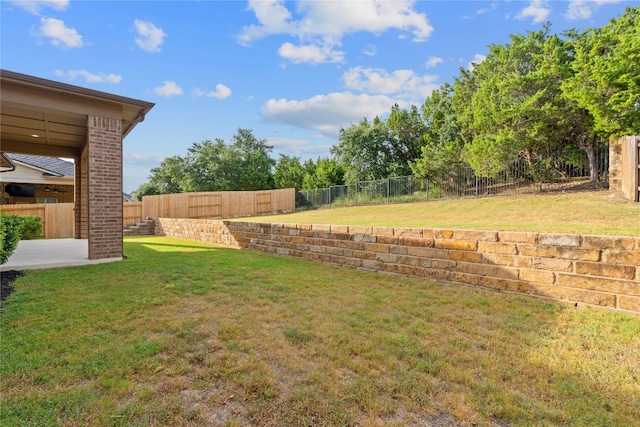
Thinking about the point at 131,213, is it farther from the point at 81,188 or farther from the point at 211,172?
the point at 211,172

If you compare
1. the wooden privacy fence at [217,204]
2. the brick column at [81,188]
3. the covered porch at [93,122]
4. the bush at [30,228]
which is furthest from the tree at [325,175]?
the covered porch at [93,122]

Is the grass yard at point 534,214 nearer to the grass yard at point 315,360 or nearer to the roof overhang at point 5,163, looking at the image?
the grass yard at point 315,360

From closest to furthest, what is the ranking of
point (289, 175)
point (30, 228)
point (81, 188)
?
point (81, 188) → point (30, 228) → point (289, 175)

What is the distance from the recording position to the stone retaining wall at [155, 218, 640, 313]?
2.99 m

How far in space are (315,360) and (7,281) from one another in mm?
4987

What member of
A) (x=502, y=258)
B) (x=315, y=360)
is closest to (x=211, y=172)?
(x=502, y=258)

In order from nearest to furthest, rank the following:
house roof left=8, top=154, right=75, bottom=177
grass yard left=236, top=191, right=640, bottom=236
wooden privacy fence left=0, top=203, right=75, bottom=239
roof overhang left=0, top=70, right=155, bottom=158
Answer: roof overhang left=0, top=70, right=155, bottom=158, grass yard left=236, top=191, right=640, bottom=236, wooden privacy fence left=0, top=203, right=75, bottom=239, house roof left=8, top=154, right=75, bottom=177

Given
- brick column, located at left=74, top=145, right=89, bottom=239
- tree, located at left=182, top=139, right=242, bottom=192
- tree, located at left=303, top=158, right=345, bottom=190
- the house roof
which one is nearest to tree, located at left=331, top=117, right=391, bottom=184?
tree, located at left=303, top=158, right=345, bottom=190

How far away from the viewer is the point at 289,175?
3052cm

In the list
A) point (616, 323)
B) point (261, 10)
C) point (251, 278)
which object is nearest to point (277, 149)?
point (261, 10)

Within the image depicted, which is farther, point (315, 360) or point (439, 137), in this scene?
point (439, 137)

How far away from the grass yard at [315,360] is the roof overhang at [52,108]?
3652 mm

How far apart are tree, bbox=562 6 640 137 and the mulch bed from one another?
1558 centimetres

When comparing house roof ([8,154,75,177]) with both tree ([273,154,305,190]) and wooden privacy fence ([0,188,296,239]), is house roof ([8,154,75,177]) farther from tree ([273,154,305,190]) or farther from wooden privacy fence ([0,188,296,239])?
tree ([273,154,305,190])
